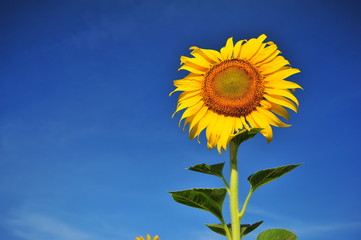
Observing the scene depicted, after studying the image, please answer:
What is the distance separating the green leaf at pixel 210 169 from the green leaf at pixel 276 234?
1092mm

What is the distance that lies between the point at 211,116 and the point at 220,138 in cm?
45

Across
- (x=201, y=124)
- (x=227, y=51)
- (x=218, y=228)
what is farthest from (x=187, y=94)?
(x=218, y=228)

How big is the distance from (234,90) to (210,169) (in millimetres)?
1432

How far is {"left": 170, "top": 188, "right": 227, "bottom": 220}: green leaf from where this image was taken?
5.34 meters

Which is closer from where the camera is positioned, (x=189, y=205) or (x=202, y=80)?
(x=189, y=205)

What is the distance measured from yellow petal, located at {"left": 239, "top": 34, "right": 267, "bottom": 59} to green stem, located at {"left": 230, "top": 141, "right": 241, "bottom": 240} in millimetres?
1632

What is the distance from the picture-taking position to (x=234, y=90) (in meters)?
6.10

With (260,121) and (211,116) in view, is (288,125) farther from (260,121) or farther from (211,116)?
(211,116)

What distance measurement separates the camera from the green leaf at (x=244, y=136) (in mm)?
5348

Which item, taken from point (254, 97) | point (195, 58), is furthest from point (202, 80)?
point (254, 97)

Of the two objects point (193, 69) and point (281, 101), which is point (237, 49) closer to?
point (193, 69)

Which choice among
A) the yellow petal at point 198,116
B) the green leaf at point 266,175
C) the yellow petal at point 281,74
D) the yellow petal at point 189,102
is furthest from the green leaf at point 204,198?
the yellow petal at point 281,74

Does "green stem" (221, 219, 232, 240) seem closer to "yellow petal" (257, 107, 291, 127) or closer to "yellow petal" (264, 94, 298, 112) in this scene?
"yellow petal" (257, 107, 291, 127)

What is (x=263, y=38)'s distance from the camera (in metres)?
6.34
